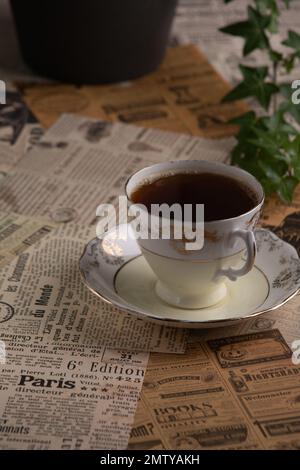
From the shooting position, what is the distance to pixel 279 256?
72 cm

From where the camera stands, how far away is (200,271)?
2.15 ft

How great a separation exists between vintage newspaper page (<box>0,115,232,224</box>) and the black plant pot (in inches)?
4.2

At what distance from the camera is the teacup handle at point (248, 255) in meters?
0.64

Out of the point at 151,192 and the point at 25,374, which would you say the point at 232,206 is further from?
the point at 25,374

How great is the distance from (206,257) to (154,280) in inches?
3.2

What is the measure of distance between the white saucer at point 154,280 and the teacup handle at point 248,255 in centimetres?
3

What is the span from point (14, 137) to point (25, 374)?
47cm

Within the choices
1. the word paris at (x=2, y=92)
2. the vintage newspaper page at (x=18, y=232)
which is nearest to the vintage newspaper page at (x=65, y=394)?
the vintage newspaper page at (x=18, y=232)

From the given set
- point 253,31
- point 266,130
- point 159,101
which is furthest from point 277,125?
point 159,101
